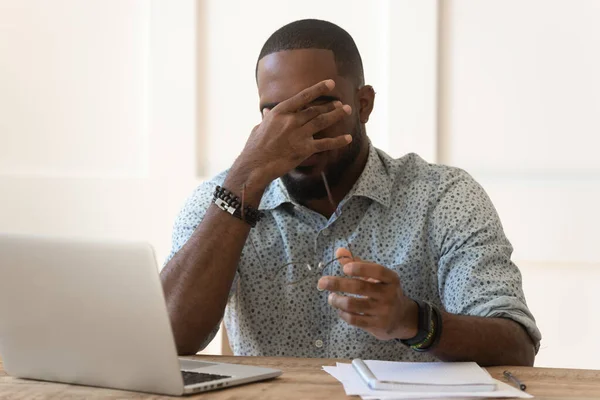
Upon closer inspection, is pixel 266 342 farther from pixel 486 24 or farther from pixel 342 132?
pixel 486 24

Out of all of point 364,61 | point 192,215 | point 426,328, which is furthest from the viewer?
point 364,61

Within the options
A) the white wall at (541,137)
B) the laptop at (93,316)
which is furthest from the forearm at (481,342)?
the white wall at (541,137)

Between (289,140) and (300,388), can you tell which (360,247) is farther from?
(300,388)

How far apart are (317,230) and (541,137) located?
3.30ft

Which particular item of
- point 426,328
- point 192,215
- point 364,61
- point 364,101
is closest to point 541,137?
point 364,61

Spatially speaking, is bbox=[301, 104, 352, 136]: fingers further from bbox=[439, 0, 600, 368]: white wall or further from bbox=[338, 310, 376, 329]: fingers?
bbox=[439, 0, 600, 368]: white wall

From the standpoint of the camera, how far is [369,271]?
3.90 feet

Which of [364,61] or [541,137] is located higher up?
[364,61]

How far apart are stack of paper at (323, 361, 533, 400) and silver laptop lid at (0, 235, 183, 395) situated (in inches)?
10.0

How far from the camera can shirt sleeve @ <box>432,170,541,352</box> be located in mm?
1517

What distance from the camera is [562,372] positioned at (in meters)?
1.30

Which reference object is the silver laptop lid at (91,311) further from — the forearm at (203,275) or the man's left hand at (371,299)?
the forearm at (203,275)

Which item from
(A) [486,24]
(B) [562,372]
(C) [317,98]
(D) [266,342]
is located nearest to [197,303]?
(D) [266,342]

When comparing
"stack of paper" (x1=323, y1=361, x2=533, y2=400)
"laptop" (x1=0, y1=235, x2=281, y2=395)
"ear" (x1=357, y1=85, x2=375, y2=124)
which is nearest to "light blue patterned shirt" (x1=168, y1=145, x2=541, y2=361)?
"ear" (x1=357, y1=85, x2=375, y2=124)
